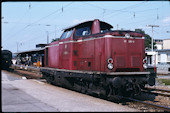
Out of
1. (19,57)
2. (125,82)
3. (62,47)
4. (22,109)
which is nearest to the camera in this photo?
(22,109)

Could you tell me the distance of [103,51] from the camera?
956 centimetres

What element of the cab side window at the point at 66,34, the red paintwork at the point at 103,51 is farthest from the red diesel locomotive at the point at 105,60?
the cab side window at the point at 66,34

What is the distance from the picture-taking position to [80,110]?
23.2 ft

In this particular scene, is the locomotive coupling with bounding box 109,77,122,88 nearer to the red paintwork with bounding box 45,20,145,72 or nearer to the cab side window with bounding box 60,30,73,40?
the red paintwork with bounding box 45,20,145,72

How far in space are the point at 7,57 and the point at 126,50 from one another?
27745mm

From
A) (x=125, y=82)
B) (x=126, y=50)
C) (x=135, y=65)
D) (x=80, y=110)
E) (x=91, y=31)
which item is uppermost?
(x=91, y=31)

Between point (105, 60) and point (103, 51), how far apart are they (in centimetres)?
42

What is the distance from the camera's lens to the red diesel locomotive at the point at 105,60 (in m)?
9.16

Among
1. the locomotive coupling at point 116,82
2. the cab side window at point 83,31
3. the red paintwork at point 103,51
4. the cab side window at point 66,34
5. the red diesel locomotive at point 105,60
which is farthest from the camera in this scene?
the cab side window at point 66,34

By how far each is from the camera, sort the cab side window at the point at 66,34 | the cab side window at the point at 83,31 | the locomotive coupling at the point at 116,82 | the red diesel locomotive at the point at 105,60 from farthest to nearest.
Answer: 1. the cab side window at the point at 66,34
2. the cab side window at the point at 83,31
3. the red diesel locomotive at the point at 105,60
4. the locomotive coupling at the point at 116,82

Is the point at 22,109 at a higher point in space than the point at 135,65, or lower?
lower

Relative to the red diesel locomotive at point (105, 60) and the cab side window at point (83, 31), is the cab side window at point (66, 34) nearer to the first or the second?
the red diesel locomotive at point (105, 60)

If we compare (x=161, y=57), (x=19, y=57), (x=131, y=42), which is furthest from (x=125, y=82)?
(x=19, y=57)

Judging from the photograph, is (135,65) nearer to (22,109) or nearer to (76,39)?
(76,39)
